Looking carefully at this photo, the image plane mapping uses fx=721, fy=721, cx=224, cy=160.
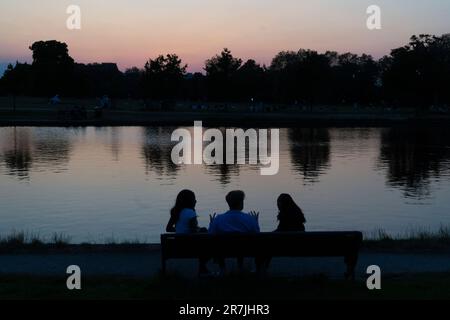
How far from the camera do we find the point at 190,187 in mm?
28891

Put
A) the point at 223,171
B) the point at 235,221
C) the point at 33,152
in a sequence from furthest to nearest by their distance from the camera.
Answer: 1. the point at 33,152
2. the point at 223,171
3. the point at 235,221

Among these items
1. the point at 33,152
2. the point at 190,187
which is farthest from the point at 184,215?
the point at 33,152

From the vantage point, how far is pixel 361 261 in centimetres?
1181

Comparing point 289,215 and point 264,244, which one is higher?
point 289,215

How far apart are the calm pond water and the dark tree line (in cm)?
7544

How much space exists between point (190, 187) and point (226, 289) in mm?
19544

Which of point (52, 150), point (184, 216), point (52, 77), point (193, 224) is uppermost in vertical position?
point (52, 77)

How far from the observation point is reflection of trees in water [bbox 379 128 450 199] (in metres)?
30.1

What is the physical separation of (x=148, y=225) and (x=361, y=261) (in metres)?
9.17

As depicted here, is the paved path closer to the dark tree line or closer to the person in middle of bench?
the person in middle of bench

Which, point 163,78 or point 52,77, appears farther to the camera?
point 52,77

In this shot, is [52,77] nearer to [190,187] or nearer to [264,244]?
[190,187]

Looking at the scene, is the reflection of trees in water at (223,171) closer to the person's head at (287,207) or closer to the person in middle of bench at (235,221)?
the person's head at (287,207)

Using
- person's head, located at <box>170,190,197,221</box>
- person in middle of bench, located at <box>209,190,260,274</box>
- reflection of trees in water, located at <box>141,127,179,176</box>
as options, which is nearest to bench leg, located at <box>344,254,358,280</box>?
person in middle of bench, located at <box>209,190,260,274</box>
